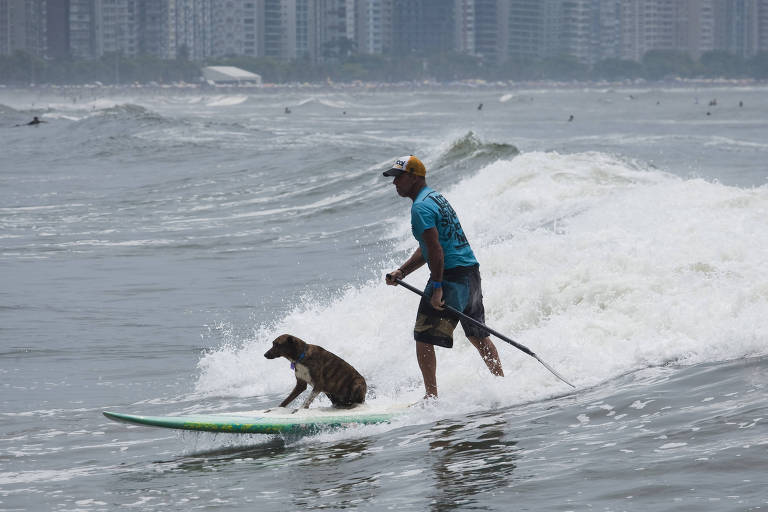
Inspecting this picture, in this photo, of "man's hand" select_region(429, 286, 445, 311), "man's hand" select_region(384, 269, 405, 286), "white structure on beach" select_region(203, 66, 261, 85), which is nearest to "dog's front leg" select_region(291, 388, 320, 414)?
→ "man's hand" select_region(384, 269, 405, 286)

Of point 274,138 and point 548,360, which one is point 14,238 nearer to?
point 548,360

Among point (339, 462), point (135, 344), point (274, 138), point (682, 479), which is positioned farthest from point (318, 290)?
point (274, 138)

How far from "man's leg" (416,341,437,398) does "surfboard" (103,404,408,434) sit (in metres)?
0.22

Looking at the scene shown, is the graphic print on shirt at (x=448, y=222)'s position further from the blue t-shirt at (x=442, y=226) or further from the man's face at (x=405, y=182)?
the man's face at (x=405, y=182)

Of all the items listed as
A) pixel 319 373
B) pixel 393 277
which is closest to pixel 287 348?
pixel 319 373

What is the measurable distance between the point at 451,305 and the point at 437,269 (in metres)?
0.31

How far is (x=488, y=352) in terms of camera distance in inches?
311

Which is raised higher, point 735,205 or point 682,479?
point 735,205

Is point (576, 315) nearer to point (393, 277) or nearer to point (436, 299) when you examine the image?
point (436, 299)

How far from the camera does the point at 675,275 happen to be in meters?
10.3

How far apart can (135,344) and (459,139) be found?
23033 millimetres

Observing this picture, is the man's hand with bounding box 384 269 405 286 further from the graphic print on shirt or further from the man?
the graphic print on shirt

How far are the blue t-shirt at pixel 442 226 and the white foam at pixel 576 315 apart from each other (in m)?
1.06

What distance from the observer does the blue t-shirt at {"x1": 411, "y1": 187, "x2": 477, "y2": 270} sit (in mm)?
7363
